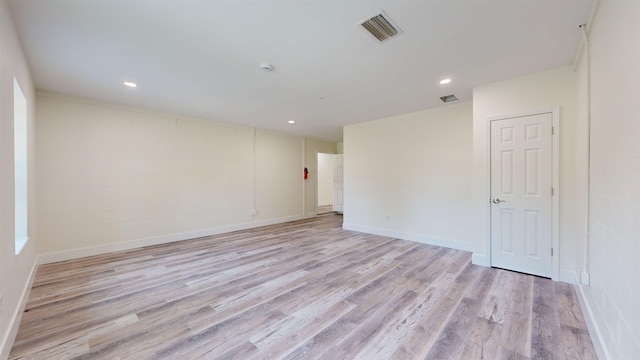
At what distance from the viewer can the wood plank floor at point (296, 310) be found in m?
1.75

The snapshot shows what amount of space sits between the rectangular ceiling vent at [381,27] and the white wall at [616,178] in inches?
52.5

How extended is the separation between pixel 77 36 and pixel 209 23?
4.25 feet

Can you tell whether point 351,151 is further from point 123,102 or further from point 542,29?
point 123,102

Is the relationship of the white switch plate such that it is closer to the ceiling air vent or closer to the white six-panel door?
the white six-panel door

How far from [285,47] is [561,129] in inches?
132

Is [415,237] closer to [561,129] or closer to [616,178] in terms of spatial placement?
[561,129]

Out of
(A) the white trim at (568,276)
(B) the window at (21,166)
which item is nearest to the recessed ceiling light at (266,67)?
(B) the window at (21,166)

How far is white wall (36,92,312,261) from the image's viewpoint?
366 centimetres

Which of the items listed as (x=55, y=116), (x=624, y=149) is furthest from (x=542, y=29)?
(x=55, y=116)

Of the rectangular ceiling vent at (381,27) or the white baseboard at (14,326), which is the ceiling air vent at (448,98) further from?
the white baseboard at (14,326)

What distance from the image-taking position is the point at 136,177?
439cm

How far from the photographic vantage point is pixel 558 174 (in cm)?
288

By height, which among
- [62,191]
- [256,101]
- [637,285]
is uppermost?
[256,101]

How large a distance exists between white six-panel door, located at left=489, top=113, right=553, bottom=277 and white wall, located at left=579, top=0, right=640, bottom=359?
103 centimetres
